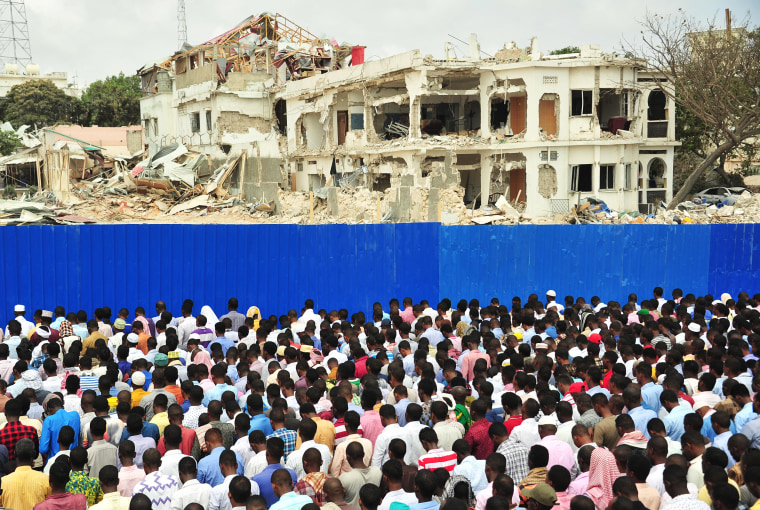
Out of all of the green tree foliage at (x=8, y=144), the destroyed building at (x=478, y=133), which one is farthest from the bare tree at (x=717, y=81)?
the green tree foliage at (x=8, y=144)

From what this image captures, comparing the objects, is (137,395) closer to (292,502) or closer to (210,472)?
(210,472)

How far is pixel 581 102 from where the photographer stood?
33.5 metres

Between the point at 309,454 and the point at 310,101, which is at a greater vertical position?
the point at 310,101

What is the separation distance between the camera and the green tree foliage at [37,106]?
196 feet

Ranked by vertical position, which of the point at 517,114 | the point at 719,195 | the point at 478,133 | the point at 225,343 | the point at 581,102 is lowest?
the point at 225,343

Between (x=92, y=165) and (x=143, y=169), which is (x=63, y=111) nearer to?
(x=92, y=165)

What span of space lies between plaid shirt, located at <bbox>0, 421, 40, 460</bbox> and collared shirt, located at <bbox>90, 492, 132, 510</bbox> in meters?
1.76

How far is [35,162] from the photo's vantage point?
4584 cm

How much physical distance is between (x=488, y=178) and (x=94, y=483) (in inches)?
1163

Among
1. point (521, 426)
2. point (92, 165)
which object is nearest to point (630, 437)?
point (521, 426)

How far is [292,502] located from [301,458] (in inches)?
33.2

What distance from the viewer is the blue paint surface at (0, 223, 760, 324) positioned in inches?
544

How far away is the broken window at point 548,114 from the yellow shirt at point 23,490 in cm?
2958

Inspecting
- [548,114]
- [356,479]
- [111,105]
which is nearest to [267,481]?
[356,479]
